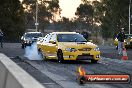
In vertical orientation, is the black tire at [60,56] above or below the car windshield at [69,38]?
below

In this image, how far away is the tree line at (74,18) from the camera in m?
78.8

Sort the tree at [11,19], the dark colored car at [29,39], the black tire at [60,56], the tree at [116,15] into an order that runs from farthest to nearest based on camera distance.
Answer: the tree at [116,15] < the tree at [11,19] < the dark colored car at [29,39] < the black tire at [60,56]

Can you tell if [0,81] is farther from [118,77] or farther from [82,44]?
[82,44]

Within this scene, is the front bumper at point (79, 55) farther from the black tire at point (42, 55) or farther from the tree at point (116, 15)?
the tree at point (116, 15)

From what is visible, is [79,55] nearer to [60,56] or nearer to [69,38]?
[60,56]

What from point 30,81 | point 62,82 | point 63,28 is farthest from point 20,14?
Result: point 30,81

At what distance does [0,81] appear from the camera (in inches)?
362

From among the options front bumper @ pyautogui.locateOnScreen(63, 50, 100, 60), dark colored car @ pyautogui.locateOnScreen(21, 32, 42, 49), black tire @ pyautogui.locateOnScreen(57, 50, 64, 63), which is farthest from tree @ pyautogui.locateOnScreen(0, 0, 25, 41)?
front bumper @ pyautogui.locateOnScreen(63, 50, 100, 60)

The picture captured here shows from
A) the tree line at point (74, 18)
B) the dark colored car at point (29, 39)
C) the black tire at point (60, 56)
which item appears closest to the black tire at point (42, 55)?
the black tire at point (60, 56)

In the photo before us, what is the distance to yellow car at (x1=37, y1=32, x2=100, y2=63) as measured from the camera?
2047cm

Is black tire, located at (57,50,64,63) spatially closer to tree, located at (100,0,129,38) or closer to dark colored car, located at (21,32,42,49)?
dark colored car, located at (21,32,42,49)

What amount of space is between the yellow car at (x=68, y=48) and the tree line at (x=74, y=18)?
55.7m

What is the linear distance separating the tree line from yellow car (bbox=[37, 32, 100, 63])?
55739 mm

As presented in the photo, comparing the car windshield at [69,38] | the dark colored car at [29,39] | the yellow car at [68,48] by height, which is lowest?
the dark colored car at [29,39]
